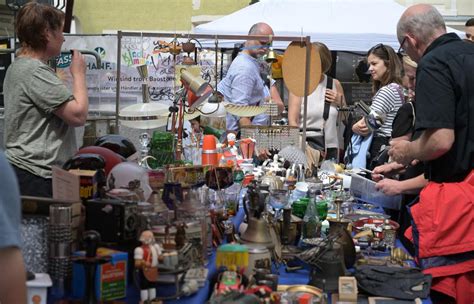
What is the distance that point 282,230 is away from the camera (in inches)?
118

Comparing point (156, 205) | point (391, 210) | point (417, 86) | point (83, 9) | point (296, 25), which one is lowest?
point (391, 210)

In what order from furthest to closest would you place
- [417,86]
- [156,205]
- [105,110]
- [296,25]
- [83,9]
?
[83,9] → [296,25] → [105,110] → [417,86] → [156,205]

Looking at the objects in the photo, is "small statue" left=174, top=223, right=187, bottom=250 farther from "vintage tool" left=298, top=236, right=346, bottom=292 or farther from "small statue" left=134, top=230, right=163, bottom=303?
"vintage tool" left=298, top=236, right=346, bottom=292

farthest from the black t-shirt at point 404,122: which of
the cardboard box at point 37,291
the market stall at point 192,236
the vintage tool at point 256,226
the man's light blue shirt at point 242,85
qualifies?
the cardboard box at point 37,291

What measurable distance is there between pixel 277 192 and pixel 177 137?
90 centimetres

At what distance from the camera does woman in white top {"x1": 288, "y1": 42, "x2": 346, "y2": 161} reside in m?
5.98

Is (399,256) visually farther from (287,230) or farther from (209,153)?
(209,153)

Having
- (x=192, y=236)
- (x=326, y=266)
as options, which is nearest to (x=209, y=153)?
(x=326, y=266)

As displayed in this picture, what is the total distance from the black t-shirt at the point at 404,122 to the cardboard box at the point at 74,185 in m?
2.09

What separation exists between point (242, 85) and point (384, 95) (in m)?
1.08

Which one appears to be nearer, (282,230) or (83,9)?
(282,230)

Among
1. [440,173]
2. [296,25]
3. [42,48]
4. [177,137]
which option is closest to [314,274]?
[440,173]

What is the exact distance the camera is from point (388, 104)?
220 inches

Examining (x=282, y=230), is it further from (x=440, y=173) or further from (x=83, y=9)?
(x=83, y=9)
